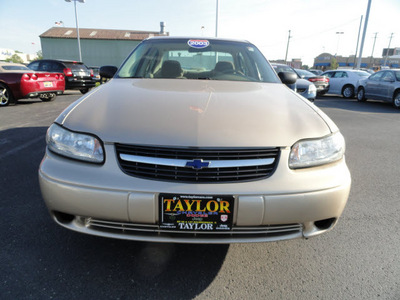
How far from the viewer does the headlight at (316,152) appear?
1.52 metres

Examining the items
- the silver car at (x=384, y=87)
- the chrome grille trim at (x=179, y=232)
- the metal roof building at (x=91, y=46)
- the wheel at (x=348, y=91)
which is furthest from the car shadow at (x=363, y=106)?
the metal roof building at (x=91, y=46)

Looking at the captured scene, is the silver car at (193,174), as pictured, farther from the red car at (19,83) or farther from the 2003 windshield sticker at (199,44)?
the red car at (19,83)

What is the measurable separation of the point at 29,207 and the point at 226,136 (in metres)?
1.99

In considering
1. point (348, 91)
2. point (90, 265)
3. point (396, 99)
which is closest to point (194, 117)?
point (90, 265)

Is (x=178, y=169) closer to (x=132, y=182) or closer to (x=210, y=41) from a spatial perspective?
(x=132, y=182)

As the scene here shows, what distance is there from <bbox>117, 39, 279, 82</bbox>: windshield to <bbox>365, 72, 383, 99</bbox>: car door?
10329 millimetres

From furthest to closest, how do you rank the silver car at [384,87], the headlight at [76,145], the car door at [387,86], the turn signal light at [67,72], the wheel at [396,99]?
the turn signal light at [67,72] → the car door at [387,86] → the silver car at [384,87] → the wheel at [396,99] → the headlight at [76,145]

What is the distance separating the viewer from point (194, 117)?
1582 millimetres

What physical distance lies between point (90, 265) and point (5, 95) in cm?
828

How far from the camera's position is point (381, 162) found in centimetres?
392

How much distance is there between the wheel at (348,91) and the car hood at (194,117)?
13316 mm

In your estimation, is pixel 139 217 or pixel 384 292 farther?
pixel 384 292

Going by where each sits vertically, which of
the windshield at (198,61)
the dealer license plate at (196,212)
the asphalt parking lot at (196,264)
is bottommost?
the asphalt parking lot at (196,264)

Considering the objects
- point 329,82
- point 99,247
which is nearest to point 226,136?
point 99,247
